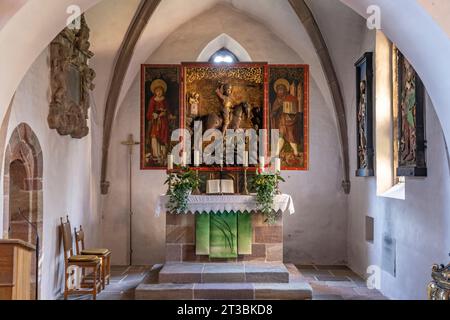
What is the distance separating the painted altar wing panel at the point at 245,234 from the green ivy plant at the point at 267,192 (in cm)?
30

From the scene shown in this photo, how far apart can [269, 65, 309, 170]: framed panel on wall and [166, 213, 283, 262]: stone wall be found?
281cm

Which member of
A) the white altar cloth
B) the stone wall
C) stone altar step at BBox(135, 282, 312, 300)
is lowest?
stone altar step at BBox(135, 282, 312, 300)

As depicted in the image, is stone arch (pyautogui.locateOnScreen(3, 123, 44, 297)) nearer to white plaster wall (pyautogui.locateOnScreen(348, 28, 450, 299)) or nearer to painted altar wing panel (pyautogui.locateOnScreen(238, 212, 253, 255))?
painted altar wing panel (pyautogui.locateOnScreen(238, 212, 253, 255))

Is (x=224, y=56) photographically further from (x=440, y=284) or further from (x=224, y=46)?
(x=440, y=284)

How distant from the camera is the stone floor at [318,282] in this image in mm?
7988


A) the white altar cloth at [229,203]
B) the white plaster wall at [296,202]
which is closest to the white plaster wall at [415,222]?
the white plaster wall at [296,202]

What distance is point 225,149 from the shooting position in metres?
10.1

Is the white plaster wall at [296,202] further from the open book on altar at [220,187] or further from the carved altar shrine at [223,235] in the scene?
the carved altar shrine at [223,235]

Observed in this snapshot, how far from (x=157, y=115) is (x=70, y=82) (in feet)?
9.98

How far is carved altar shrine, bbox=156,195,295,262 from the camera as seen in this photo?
27.6 feet

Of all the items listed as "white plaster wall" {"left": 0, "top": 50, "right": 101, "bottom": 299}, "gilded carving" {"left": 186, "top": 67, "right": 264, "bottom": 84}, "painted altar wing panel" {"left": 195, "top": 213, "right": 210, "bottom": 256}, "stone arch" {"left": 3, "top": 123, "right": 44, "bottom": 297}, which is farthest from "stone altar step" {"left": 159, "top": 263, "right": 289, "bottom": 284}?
"gilded carving" {"left": 186, "top": 67, "right": 264, "bottom": 84}

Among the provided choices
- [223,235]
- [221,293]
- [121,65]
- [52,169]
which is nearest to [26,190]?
[52,169]

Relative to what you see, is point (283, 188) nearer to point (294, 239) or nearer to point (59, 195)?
point (294, 239)

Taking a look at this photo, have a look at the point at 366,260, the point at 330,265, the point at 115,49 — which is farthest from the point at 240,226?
the point at 115,49
